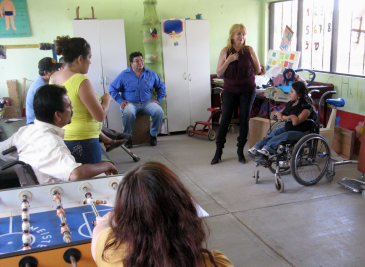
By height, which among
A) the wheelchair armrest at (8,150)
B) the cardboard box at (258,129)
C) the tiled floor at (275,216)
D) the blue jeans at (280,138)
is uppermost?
the wheelchair armrest at (8,150)

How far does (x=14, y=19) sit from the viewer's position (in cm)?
511

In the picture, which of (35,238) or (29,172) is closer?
(35,238)

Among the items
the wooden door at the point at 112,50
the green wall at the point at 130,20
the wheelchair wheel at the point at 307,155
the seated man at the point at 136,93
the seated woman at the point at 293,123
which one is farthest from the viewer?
the green wall at the point at 130,20

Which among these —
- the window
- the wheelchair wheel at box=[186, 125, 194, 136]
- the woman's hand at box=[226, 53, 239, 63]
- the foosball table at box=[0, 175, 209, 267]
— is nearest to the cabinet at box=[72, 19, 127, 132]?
the wheelchair wheel at box=[186, 125, 194, 136]

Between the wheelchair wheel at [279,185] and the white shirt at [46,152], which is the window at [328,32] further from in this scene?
the white shirt at [46,152]

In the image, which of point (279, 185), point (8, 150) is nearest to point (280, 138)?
point (279, 185)


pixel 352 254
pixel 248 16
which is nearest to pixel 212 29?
pixel 248 16

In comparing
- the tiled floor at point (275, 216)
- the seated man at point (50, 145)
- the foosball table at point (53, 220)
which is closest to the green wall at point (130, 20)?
the tiled floor at point (275, 216)

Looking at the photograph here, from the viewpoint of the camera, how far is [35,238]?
4.17 ft

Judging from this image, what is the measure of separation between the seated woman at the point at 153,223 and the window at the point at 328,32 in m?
4.20

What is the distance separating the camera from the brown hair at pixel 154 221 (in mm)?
897

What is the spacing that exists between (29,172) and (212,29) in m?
4.95

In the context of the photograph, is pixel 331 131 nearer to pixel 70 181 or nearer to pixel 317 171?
pixel 317 171

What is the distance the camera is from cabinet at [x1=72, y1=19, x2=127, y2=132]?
502 cm
